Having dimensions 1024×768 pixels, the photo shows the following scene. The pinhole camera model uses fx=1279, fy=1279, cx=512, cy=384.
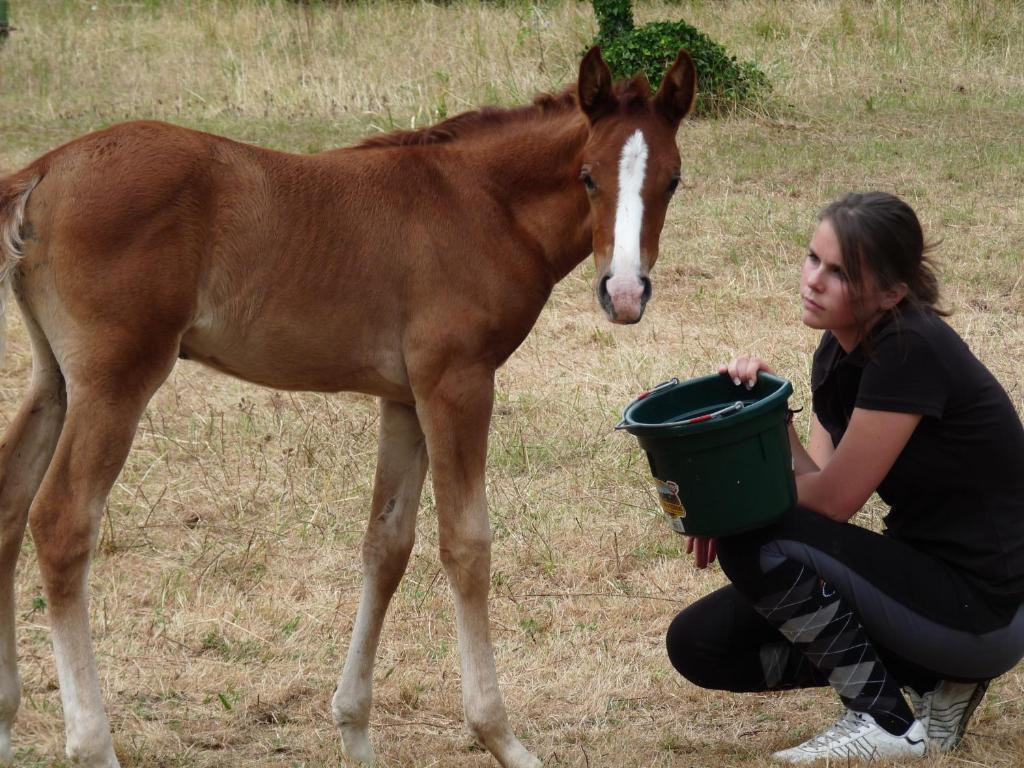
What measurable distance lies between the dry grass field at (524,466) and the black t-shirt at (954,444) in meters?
0.57

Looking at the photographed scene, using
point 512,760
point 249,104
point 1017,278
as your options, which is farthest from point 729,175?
point 512,760

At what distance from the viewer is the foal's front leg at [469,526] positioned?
3387 mm

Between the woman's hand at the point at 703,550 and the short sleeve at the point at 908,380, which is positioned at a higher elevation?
the short sleeve at the point at 908,380

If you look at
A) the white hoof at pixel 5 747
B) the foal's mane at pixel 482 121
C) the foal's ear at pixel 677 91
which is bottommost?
the white hoof at pixel 5 747

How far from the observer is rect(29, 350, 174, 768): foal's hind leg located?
3115 mm

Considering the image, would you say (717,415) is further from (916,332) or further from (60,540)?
(60,540)

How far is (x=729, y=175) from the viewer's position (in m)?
9.68

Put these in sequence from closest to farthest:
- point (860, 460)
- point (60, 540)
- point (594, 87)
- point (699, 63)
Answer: point (60, 540), point (860, 460), point (594, 87), point (699, 63)

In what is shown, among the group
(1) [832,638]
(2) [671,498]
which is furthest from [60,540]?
(1) [832,638]

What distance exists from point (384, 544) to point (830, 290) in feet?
4.71

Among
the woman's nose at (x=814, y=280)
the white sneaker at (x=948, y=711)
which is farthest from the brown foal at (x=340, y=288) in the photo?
the white sneaker at (x=948, y=711)

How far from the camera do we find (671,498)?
3291mm

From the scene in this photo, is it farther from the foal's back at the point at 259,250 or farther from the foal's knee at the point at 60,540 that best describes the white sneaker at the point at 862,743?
the foal's knee at the point at 60,540

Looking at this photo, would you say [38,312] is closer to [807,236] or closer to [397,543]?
[397,543]
